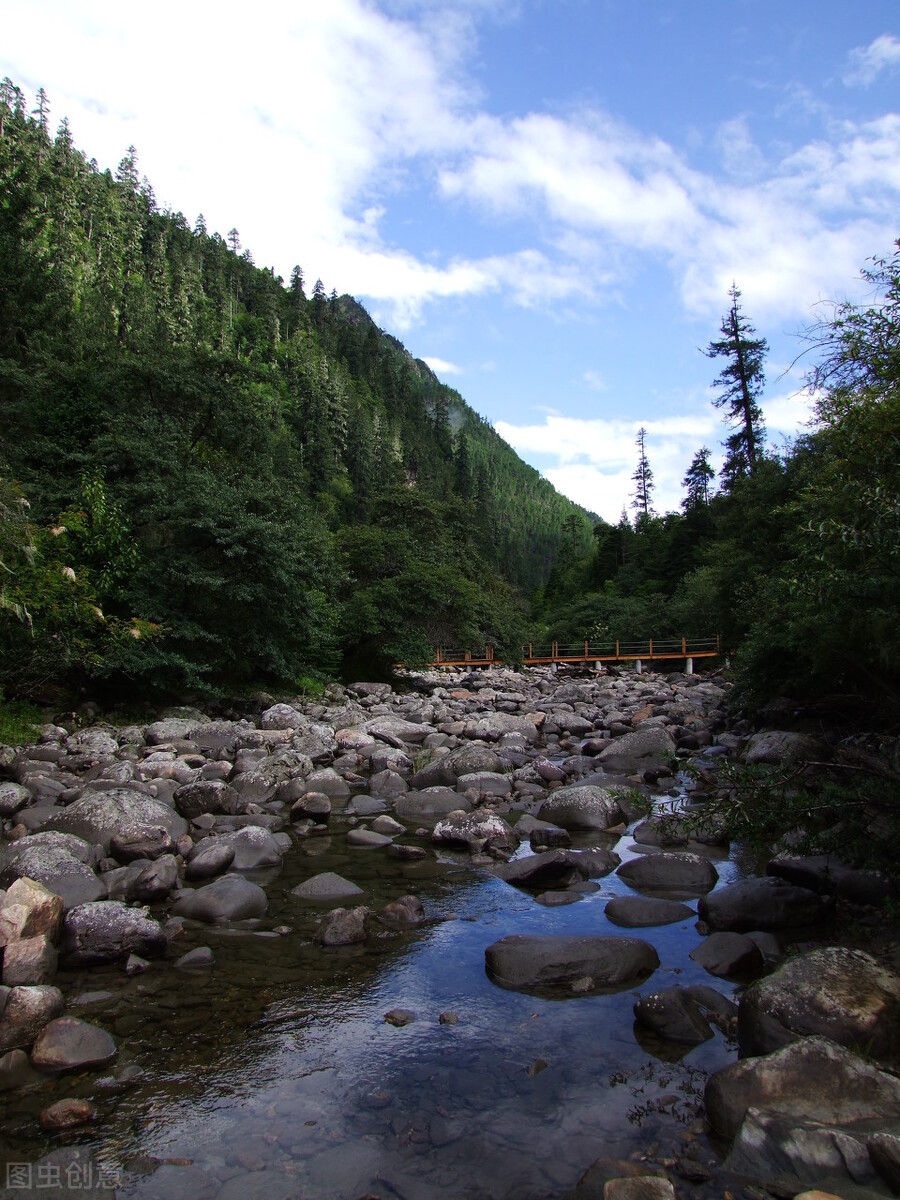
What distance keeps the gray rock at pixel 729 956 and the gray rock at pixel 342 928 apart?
291 centimetres

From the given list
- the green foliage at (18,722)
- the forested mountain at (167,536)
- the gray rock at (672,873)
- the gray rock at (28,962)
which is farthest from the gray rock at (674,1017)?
the green foliage at (18,722)

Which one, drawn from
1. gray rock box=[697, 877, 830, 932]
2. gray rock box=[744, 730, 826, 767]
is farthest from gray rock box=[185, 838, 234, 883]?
gray rock box=[744, 730, 826, 767]

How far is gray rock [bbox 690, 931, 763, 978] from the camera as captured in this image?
580cm

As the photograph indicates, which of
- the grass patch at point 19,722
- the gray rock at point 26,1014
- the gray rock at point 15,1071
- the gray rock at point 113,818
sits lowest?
the gray rock at point 15,1071

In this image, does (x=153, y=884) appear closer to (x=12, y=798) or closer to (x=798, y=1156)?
(x=12, y=798)

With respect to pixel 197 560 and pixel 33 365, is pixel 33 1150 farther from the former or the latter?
pixel 33 365

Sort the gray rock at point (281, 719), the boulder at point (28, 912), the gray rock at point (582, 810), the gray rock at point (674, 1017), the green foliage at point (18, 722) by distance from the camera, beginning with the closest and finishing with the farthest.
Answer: the gray rock at point (674, 1017)
the boulder at point (28, 912)
the gray rock at point (582, 810)
the green foliage at point (18, 722)
the gray rock at point (281, 719)

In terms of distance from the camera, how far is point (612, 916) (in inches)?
279

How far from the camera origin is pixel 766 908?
659 centimetres

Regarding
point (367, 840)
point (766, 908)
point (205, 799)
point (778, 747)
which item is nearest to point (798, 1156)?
point (766, 908)

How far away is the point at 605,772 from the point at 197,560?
35.5 ft

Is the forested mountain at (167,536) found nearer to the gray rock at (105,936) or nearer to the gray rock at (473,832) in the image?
the gray rock at (105,936)

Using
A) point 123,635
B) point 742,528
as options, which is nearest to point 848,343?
point 123,635

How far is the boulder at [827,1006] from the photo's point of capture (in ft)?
14.1
